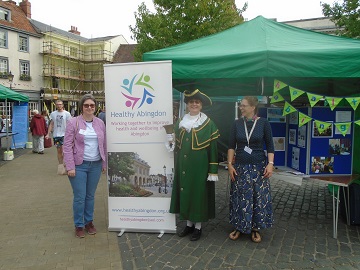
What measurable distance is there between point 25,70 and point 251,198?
33.9 m

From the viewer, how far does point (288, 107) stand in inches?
143

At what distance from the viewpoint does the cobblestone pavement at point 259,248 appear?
10.6ft

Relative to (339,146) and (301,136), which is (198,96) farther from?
(339,146)

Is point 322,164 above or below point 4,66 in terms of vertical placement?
below

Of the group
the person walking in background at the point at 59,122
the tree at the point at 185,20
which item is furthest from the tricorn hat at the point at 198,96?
the tree at the point at 185,20

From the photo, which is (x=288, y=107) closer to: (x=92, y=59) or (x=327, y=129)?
(x=327, y=129)

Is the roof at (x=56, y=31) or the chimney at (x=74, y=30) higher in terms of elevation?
the chimney at (x=74, y=30)

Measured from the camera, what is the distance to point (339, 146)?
3.85 m

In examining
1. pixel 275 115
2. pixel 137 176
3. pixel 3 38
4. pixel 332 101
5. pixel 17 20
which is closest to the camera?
pixel 332 101

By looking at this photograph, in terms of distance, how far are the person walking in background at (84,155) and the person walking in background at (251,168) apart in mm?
1643

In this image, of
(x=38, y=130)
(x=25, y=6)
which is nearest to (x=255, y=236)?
(x=38, y=130)

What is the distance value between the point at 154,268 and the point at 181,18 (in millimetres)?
12295

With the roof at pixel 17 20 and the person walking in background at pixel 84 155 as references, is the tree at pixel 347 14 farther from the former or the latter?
the roof at pixel 17 20

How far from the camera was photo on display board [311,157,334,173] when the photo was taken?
12.5 ft
